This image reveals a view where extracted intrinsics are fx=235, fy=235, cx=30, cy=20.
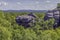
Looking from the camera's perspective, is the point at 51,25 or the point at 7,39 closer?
the point at 7,39

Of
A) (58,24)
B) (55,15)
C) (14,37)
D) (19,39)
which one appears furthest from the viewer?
(55,15)

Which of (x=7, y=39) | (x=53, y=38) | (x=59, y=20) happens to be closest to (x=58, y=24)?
(x=59, y=20)

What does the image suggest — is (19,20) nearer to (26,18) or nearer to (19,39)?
(26,18)

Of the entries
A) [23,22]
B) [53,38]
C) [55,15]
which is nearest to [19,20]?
[23,22]

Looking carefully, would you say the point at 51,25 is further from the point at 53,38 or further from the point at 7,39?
the point at 7,39

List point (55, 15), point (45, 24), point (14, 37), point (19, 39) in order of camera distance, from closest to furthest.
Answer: point (19, 39)
point (14, 37)
point (45, 24)
point (55, 15)

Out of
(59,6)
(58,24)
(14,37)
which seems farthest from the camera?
(59,6)

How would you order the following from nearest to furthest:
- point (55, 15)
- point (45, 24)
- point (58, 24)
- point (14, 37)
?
point (14, 37), point (45, 24), point (58, 24), point (55, 15)

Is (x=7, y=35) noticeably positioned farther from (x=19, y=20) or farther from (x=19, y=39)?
(x=19, y=20)

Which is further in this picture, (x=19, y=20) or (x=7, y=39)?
(x=19, y=20)
